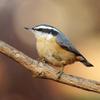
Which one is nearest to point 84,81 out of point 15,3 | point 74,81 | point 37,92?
point 74,81

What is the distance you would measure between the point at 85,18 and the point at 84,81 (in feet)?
11.4

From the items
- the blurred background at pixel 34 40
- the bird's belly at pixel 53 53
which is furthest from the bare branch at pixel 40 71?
the blurred background at pixel 34 40

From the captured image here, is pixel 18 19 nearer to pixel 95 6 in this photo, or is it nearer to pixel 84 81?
pixel 95 6

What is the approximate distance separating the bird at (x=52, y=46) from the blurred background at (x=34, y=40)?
67.9 inches

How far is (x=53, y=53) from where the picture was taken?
2.47 meters

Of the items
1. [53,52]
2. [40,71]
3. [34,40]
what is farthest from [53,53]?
[34,40]

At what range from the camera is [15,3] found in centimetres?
544

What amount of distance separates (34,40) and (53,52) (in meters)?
2.32

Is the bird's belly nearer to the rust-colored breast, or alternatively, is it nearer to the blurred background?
the rust-colored breast

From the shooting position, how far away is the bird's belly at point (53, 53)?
2.46 metres

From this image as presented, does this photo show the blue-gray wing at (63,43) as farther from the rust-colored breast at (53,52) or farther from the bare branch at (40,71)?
the bare branch at (40,71)

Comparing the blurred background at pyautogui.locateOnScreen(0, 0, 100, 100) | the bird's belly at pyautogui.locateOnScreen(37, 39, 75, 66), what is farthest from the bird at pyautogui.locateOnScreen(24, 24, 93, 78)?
the blurred background at pyautogui.locateOnScreen(0, 0, 100, 100)

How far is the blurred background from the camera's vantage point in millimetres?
4359

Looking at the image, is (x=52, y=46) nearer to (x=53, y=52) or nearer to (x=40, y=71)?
(x=53, y=52)
